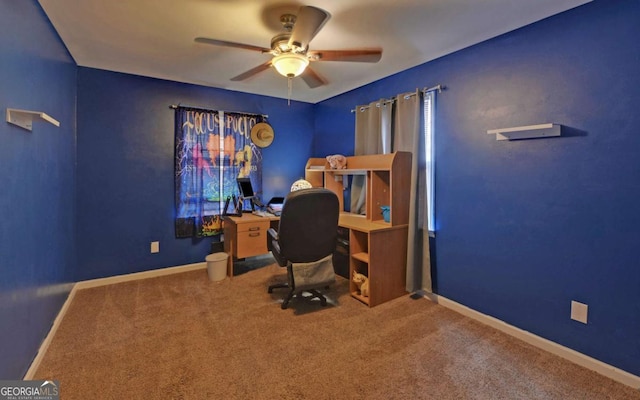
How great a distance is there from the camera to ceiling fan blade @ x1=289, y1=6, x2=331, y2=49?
1702 mm

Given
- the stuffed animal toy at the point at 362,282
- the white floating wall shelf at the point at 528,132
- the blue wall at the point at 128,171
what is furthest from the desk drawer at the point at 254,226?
the white floating wall shelf at the point at 528,132

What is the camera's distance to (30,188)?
181 centimetres

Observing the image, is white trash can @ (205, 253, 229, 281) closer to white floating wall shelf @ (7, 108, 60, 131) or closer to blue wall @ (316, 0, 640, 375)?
white floating wall shelf @ (7, 108, 60, 131)

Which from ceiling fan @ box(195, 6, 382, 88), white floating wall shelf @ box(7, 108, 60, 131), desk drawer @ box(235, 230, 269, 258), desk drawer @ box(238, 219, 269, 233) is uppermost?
ceiling fan @ box(195, 6, 382, 88)

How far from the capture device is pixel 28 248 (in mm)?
1771

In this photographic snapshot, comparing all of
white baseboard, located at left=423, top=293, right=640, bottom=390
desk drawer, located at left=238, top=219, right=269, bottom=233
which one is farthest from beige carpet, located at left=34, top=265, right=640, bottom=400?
desk drawer, located at left=238, top=219, right=269, bottom=233

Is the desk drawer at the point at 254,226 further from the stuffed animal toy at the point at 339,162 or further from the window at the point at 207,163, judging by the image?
the stuffed animal toy at the point at 339,162

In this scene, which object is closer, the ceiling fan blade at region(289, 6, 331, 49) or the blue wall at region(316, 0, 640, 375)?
the ceiling fan blade at region(289, 6, 331, 49)

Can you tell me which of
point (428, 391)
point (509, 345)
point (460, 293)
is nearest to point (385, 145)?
point (460, 293)

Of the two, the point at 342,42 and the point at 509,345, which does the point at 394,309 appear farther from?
the point at 342,42

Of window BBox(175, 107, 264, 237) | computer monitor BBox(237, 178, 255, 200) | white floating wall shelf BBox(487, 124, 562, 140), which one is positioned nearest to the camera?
white floating wall shelf BBox(487, 124, 562, 140)

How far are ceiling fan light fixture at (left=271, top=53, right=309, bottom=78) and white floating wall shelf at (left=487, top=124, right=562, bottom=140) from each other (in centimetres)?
149

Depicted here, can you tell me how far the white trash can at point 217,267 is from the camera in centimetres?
334

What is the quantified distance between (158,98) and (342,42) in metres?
2.28
